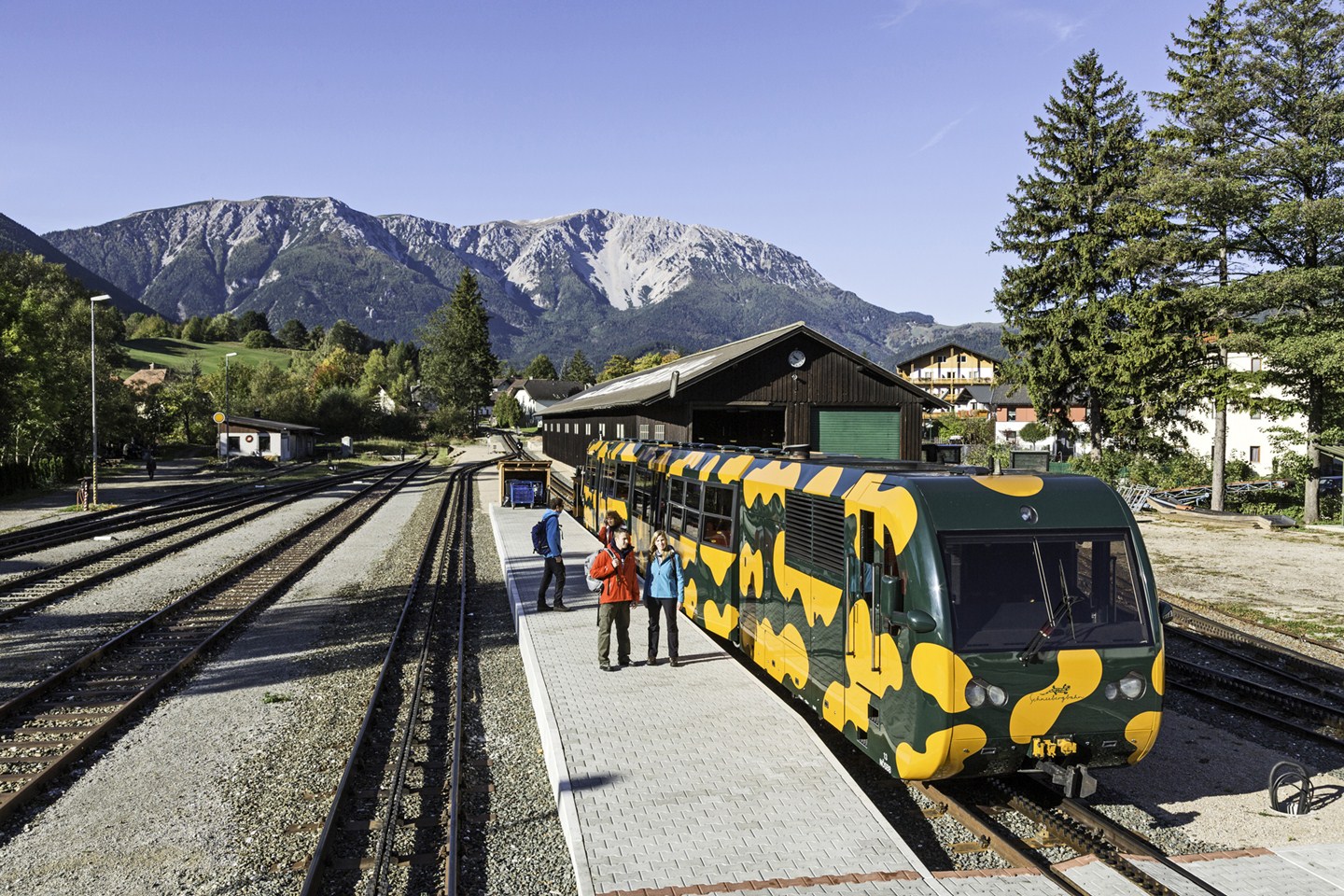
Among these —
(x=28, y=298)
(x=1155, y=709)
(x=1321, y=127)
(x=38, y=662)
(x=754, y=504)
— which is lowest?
(x=38, y=662)

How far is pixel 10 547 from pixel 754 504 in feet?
71.4

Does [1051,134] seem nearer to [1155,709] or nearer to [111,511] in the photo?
[1155,709]

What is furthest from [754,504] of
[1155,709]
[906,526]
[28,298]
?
[28,298]

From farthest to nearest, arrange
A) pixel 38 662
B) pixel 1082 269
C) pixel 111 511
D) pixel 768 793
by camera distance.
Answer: pixel 1082 269 → pixel 111 511 → pixel 38 662 → pixel 768 793

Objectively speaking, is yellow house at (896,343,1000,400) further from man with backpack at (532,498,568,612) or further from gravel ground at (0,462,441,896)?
gravel ground at (0,462,441,896)

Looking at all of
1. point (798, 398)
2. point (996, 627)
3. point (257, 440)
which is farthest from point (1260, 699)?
point (257, 440)

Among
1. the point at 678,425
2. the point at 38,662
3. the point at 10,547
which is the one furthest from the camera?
the point at 678,425

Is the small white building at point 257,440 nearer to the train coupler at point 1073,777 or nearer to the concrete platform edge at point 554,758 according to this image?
the concrete platform edge at point 554,758

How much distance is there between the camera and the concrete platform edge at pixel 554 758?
6.46 metres

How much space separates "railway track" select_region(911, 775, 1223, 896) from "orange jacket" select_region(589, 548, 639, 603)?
4.28 metres

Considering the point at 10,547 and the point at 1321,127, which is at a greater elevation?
the point at 1321,127

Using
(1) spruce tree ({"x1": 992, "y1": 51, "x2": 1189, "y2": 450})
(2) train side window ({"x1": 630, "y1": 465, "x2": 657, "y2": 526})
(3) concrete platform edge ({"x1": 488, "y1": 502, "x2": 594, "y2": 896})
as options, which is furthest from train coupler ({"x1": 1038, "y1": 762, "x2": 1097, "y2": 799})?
(1) spruce tree ({"x1": 992, "y1": 51, "x2": 1189, "y2": 450})

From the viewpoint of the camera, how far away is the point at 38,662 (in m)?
12.7

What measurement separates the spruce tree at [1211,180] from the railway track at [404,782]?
27469 millimetres
